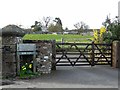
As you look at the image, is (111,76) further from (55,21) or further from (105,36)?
(55,21)

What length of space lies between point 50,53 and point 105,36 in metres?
6.57

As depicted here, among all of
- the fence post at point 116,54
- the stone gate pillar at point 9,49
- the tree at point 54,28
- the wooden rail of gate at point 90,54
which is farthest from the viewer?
the tree at point 54,28

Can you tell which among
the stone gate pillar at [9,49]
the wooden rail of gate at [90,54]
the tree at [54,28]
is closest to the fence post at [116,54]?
the wooden rail of gate at [90,54]

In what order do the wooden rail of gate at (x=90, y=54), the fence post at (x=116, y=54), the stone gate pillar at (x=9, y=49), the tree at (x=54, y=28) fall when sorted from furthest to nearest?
the tree at (x=54, y=28) → the wooden rail of gate at (x=90, y=54) → the fence post at (x=116, y=54) → the stone gate pillar at (x=9, y=49)

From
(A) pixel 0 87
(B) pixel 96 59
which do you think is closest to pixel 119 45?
(B) pixel 96 59

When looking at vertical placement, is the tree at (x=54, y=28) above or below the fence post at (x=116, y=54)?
above

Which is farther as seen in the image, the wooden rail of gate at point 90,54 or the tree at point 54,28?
the tree at point 54,28

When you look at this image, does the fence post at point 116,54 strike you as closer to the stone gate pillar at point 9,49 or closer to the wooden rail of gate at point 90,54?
the wooden rail of gate at point 90,54

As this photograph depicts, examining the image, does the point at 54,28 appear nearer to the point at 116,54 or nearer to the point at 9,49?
the point at 116,54

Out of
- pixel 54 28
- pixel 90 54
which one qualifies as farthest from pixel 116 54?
pixel 54 28

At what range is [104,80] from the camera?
1090cm

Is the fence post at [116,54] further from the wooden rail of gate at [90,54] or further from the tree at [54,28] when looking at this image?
the tree at [54,28]

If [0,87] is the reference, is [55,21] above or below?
above

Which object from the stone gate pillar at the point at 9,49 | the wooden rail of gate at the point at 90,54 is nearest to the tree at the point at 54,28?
the wooden rail of gate at the point at 90,54
